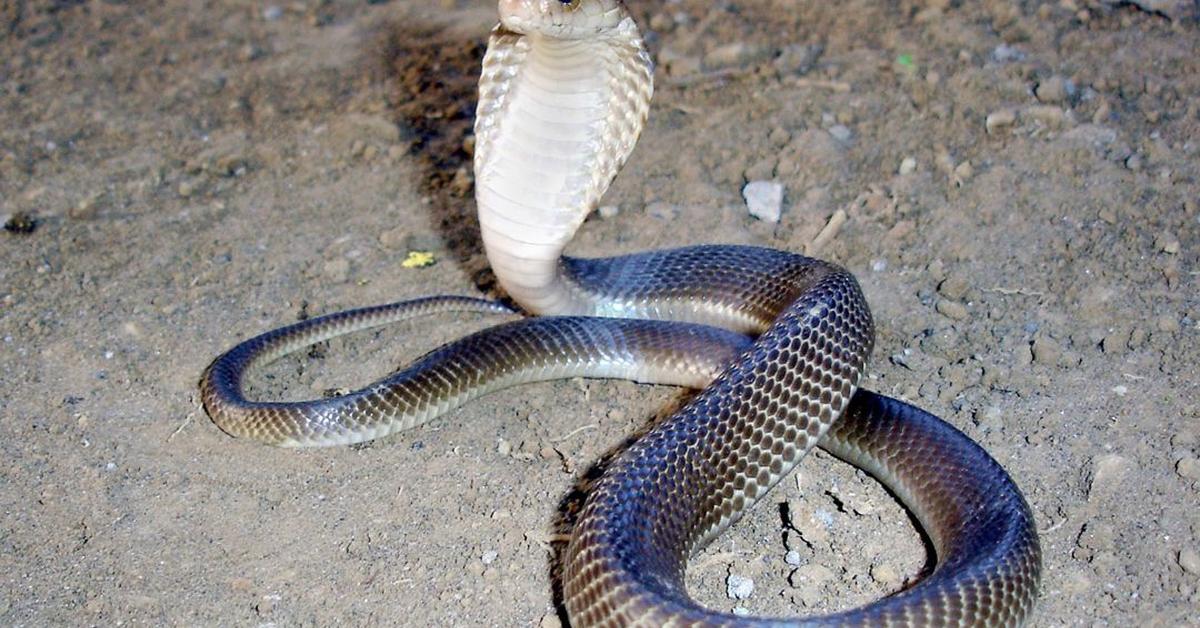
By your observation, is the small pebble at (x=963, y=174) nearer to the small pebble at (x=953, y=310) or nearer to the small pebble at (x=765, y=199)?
the small pebble at (x=765, y=199)

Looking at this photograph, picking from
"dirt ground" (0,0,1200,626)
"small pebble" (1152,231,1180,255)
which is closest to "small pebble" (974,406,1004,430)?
"dirt ground" (0,0,1200,626)

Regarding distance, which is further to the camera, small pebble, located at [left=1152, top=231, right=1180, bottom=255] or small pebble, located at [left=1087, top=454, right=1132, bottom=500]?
small pebble, located at [left=1152, top=231, right=1180, bottom=255]

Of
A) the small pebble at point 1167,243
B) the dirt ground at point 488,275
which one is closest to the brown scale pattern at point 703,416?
the dirt ground at point 488,275

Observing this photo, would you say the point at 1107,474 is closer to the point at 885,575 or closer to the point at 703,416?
the point at 885,575

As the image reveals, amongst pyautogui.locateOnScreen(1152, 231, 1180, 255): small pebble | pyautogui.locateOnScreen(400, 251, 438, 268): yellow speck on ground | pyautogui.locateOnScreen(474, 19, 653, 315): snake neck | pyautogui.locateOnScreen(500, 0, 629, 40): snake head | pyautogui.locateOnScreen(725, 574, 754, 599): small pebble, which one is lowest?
pyautogui.locateOnScreen(400, 251, 438, 268): yellow speck on ground

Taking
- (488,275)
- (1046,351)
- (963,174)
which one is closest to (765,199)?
(963,174)

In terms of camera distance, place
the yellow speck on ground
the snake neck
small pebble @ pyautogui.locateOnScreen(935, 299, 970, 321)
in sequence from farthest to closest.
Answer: the yellow speck on ground < small pebble @ pyautogui.locateOnScreen(935, 299, 970, 321) < the snake neck

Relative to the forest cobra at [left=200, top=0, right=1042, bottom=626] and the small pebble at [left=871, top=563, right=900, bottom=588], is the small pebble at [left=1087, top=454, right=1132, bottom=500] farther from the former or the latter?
the small pebble at [left=871, top=563, right=900, bottom=588]
